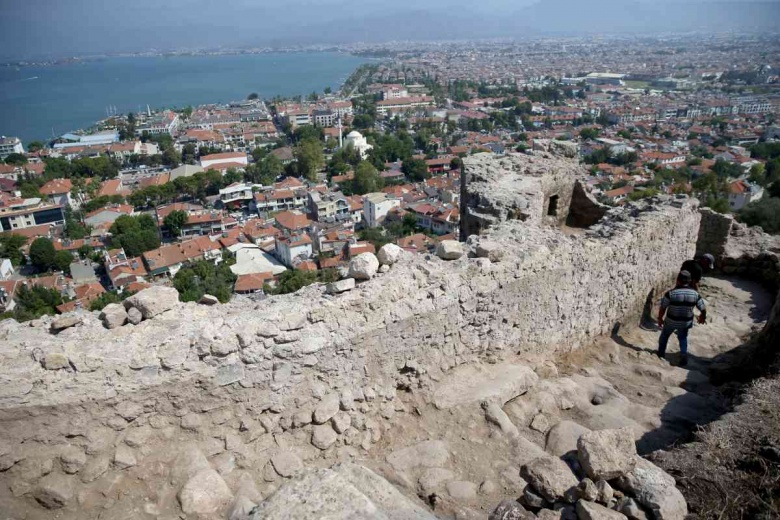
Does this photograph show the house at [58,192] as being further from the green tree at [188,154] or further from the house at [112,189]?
the green tree at [188,154]

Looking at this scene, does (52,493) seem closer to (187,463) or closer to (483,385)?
(187,463)

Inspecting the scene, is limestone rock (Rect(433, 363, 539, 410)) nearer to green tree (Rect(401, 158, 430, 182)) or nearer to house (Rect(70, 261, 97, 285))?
house (Rect(70, 261, 97, 285))

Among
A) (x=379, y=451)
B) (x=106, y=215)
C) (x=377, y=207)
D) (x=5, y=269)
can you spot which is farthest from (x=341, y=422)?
(x=106, y=215)

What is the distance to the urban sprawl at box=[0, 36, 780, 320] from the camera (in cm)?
3297

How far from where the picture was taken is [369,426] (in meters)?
3.94

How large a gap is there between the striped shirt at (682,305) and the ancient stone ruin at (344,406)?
801 millimetres

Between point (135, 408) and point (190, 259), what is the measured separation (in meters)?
33.9

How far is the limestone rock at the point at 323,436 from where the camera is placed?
3.71 meters

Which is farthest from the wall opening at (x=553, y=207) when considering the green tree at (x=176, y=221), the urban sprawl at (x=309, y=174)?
the green tree at (x=176, y=221)

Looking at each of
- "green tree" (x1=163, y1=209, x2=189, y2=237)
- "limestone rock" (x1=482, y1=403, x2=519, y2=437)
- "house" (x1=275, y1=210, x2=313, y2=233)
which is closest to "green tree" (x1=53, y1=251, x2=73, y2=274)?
"green tree" (x1=163, y1=209, x2=189, y2=237)

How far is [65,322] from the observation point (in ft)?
11.5

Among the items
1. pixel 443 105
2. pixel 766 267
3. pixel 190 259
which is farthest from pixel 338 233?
pixel 443 105

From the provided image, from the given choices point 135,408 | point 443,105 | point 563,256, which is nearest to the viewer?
point 135,408

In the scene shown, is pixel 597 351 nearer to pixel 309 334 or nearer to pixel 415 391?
pixel 415 391
